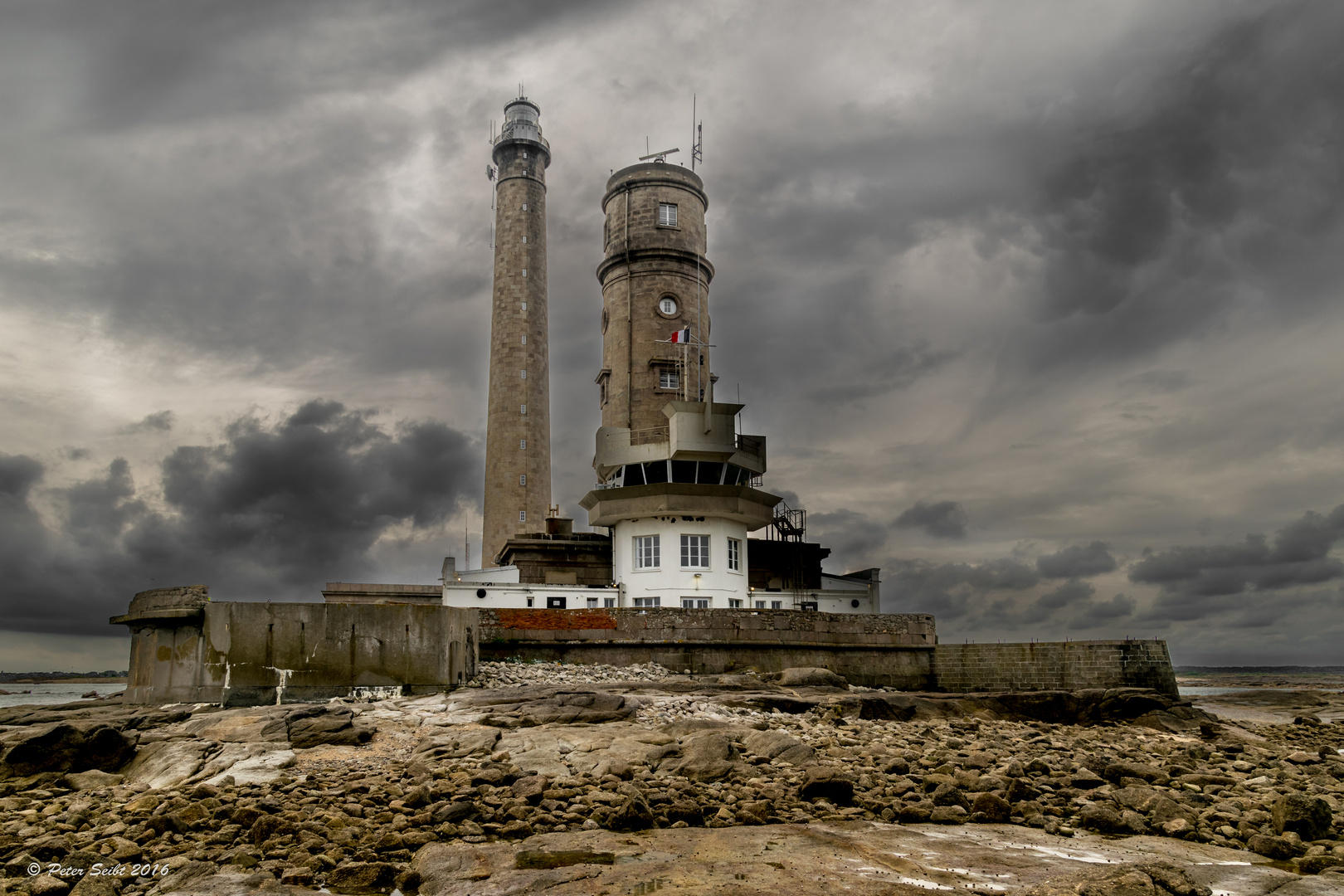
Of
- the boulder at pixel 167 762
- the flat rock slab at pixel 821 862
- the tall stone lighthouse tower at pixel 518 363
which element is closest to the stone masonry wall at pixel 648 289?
the tall stone lighthouse tower at pixel 518 363

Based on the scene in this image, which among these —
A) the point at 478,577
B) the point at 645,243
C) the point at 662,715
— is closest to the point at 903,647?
the point at 662,715

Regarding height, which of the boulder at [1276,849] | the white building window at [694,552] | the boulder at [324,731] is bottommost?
the boulder at [1276,849]

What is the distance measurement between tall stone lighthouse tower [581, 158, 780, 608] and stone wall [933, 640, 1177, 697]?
8.49m

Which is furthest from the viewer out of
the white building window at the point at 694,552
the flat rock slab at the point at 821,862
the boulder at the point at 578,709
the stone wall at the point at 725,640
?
the white building window at the point at 694,552

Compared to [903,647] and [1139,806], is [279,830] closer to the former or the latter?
[1139,806]

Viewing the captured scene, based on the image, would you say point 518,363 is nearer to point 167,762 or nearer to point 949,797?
point 167,762

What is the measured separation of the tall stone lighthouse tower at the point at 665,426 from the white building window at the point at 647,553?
1.7 inches

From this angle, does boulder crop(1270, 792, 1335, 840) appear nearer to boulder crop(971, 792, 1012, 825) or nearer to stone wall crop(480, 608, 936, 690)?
boulder crop(971, 792, 1012, 825)

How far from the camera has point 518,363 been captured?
163 ft

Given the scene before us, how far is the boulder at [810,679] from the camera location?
80.2ft

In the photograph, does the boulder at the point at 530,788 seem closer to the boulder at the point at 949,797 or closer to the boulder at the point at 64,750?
the boulder at the point at 949,797

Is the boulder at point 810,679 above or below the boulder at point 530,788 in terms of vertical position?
above

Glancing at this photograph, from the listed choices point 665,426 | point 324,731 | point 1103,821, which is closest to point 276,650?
point 324,731

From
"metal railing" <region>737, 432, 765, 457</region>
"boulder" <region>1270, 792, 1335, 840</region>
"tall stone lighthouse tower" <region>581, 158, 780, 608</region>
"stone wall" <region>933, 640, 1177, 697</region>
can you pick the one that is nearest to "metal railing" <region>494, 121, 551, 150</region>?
"tall stone lighthouse tower" <region>581, 158, 780, 608</region>
